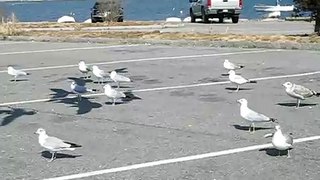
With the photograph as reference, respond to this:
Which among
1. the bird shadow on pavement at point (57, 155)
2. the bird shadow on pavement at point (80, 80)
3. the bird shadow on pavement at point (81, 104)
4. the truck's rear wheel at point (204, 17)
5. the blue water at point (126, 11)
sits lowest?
the blue water at point (126, 11)

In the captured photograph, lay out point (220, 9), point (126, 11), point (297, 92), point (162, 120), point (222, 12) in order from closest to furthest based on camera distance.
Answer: point (162, 120), point (297, 92), point (220, 9), point (222, 12), point (126, 11)

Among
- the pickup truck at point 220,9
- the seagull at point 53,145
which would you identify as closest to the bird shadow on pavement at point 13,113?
the seagull at point 53,145

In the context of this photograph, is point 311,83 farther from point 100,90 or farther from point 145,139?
point 145,139

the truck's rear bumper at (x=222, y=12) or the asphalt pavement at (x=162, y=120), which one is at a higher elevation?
the asphalt pavement at (x=162, y=120)

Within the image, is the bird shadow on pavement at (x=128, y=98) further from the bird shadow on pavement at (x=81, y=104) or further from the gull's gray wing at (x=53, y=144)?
the gull's gray wing at (x=53, y=144)

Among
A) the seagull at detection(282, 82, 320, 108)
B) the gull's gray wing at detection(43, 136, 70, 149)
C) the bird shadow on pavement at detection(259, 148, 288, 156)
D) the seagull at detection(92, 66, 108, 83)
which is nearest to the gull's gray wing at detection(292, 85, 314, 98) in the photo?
the seagull at detection(282, 82, 320, 108)

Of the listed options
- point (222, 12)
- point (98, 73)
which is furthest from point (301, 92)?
point (222, 12)

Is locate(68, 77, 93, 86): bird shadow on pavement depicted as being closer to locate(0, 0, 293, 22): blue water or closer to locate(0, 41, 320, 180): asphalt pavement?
locate(0, 41, 320, 180): asphalt pavement

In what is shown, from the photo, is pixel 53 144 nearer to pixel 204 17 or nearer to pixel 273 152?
pixel 273 152

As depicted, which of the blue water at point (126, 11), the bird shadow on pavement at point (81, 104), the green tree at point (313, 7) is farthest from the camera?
the blue water at point (126, 11)

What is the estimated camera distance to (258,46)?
1777 centimetres

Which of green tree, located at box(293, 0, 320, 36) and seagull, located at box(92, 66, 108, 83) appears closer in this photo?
seagull, located at box(92, 66, 108, 83)

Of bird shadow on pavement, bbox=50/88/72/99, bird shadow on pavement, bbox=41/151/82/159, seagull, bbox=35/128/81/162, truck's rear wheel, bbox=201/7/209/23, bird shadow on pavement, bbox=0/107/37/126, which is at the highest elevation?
seagull, bbox=35/128/81/162

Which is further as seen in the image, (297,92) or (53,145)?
(297,92)
